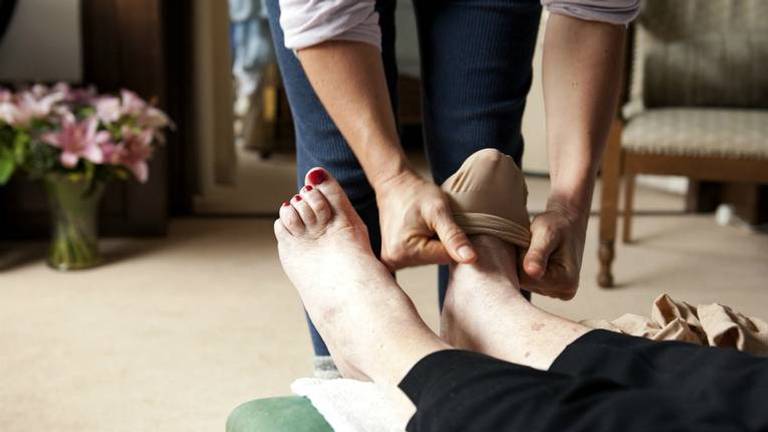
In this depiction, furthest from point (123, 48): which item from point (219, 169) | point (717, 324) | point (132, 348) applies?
point (717, 324)

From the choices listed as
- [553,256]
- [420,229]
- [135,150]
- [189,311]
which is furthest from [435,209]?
[135,150]

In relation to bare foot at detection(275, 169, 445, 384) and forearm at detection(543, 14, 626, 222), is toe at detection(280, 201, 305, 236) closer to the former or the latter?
bare foot at detection(275, 169, 445, 384)

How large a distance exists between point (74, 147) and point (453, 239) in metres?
1.50

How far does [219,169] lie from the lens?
3062 mm

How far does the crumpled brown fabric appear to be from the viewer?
2.93ft

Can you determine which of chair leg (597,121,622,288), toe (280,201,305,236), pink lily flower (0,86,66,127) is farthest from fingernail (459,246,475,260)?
pink lily flower (0,86,66,127)

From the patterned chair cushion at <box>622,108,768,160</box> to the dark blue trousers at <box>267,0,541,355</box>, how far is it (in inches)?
41.6

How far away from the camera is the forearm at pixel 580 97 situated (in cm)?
104

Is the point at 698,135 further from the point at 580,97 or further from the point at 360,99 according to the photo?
the point at 360,99

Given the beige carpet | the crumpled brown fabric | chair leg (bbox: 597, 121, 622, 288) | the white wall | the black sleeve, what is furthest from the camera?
the white wall

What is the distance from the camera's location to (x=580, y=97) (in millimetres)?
1046

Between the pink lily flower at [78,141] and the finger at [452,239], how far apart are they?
1.42 metres

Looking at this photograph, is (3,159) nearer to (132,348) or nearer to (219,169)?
(132,348)

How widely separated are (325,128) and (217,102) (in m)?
1.94
